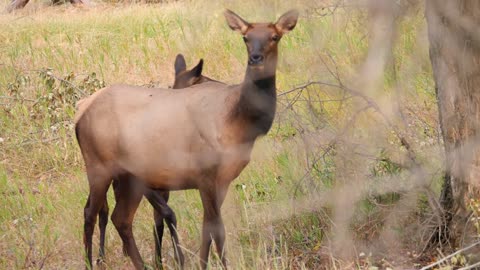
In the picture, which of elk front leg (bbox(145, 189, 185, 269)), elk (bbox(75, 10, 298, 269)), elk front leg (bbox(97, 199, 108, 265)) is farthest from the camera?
elk front leg (bbox(97, 199, 108, 265))

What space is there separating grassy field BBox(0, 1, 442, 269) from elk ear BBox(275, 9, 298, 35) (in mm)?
147

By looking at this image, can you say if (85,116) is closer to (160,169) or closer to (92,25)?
(160,169)

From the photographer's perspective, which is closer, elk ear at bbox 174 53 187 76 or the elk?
the elk

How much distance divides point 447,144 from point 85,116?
2753 mm

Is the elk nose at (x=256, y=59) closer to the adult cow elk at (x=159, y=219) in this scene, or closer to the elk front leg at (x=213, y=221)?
the elk front leg at (x=213, y=221)

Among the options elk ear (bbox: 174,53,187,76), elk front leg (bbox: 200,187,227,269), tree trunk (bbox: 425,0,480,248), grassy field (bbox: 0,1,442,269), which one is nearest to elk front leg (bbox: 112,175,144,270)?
grassy field (bbox: 0,1,442,269)

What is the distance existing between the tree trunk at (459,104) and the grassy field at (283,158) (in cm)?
19

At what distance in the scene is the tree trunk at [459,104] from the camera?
18.2 ft

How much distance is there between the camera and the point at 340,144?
602cm

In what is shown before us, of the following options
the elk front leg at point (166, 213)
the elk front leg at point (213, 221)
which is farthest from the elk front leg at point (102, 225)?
the elk front leg at point (213, 221)

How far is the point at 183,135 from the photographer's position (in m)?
6.52

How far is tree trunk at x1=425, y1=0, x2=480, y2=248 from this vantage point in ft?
18.2

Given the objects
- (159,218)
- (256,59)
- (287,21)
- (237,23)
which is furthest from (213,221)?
(287,21)

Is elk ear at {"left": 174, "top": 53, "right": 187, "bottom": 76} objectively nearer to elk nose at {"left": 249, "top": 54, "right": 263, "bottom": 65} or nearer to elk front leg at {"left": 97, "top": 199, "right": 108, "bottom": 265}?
elk front leg at {"left": 97, "top": 199, "right": 108, "bottom": 265}
